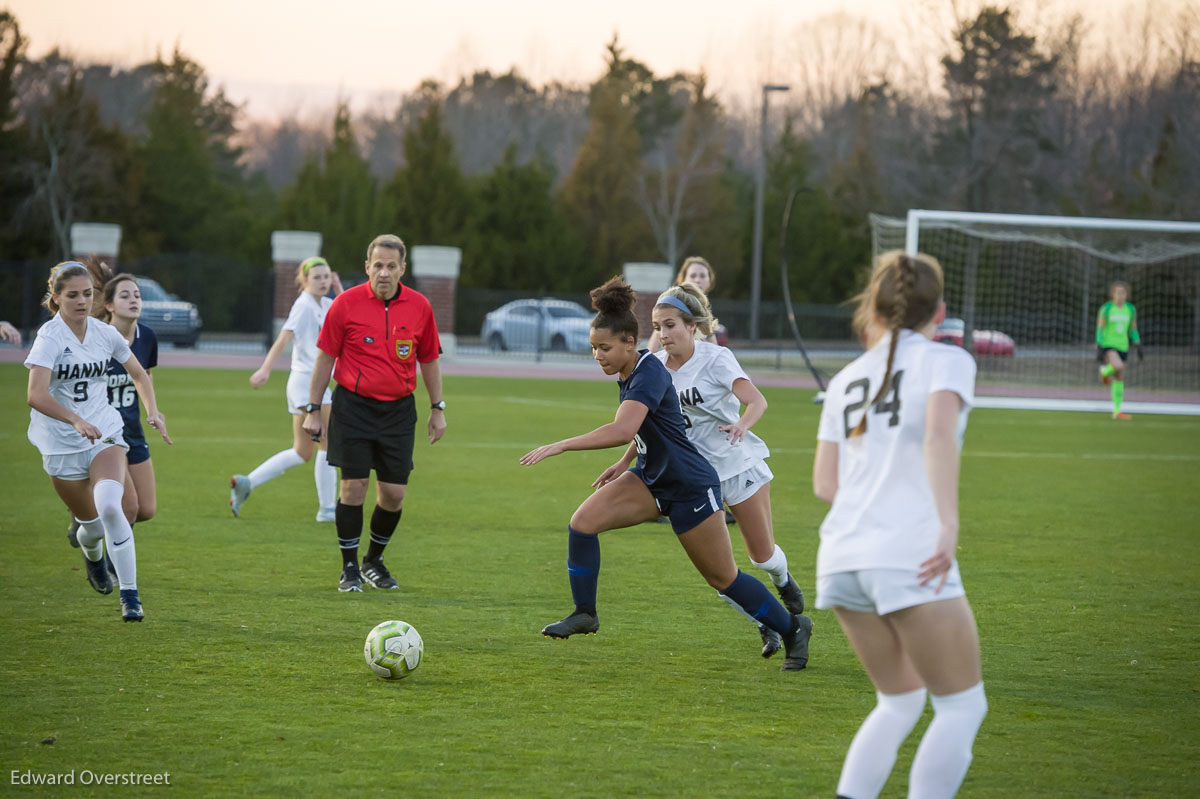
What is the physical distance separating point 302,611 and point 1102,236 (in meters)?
30.4

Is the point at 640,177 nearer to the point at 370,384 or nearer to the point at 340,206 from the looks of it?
the point at 340,206

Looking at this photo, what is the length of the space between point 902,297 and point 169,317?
31.2 meters

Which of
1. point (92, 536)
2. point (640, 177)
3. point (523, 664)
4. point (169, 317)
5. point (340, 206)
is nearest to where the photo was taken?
point (523, 664)

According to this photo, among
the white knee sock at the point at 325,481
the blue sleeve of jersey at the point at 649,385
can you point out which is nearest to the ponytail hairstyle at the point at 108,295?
the white knee sock at the point at 325,481

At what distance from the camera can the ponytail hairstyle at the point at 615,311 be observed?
17.5ft

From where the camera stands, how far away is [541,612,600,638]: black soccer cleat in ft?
19.2

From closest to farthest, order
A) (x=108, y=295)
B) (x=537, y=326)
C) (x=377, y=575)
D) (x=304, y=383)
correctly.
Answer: (x=108, y=295) < (x=377, y=575) < (x=304, y=383) < (x=537, y=326)

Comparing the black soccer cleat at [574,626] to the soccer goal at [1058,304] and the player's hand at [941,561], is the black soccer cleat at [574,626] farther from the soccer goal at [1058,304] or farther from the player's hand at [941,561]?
the soccer goal at [1058,304]

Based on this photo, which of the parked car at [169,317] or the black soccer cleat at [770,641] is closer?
the black soccer cleat at [770,641]

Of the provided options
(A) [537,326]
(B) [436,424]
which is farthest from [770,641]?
(A) [537,326]

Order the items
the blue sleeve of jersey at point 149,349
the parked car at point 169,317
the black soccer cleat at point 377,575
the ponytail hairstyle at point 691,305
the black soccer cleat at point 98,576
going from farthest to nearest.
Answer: the parked car at point 169,317, the blue sleeve of jersey at point 149,349, the black soccer cleat at point 377,575, the black soccer cleat at point 98,576, the ponytail hairstyle at point 691,305

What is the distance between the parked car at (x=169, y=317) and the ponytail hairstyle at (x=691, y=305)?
91.8ft

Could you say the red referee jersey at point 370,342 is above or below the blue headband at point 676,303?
below

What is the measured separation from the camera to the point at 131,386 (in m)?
7.04
